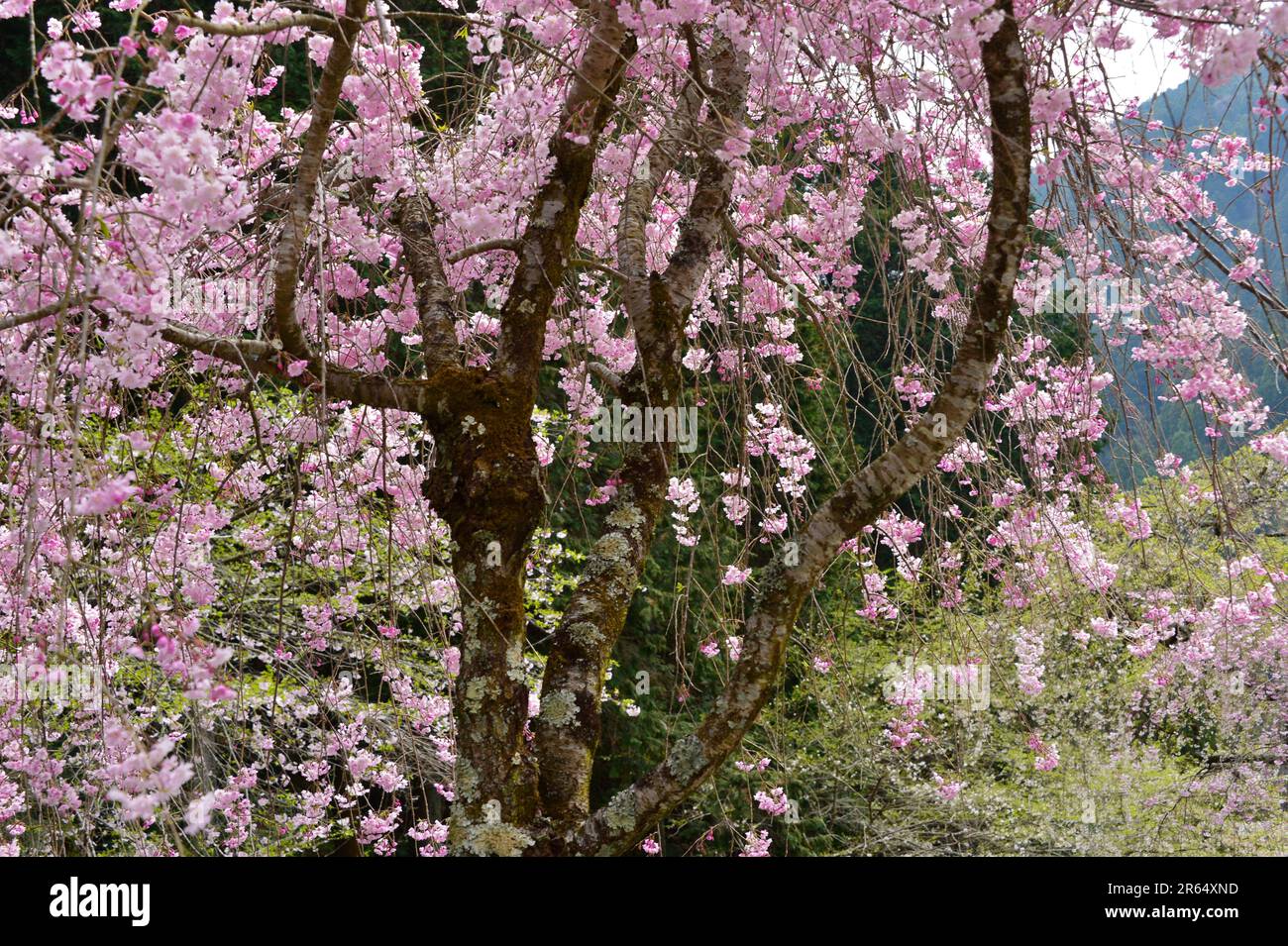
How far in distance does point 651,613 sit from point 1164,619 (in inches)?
164

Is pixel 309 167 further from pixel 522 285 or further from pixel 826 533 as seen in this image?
pixel 826 533

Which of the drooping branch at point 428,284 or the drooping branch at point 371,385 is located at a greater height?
the drooping branch at point 428,284

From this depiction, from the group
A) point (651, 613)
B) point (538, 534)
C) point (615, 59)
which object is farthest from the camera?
point (651, 613)

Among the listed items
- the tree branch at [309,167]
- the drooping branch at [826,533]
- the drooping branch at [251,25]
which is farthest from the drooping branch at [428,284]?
the drooping branch at [826,533]

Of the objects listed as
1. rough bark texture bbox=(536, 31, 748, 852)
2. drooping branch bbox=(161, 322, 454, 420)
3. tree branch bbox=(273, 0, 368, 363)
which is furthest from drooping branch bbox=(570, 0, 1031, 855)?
tree branch bbox=(273, 0, 368, 363)

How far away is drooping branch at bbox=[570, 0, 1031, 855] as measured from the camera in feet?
6.94

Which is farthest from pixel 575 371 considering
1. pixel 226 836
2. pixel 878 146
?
pixel 226 836

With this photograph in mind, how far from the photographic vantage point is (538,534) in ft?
19.8

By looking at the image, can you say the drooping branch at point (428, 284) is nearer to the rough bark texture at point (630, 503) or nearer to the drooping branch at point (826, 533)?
the rough bark texture at point (630, 503)

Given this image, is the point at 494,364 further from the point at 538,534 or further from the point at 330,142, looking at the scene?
the point at 538,534

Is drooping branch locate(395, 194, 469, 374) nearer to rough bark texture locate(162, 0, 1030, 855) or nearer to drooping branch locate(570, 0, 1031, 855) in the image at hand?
rough bark texture locate(162, 0, 1030, 855)

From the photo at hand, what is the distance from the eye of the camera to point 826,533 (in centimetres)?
223

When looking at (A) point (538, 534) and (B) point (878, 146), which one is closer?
(B) point (878, 146)

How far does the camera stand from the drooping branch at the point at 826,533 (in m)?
2.12
